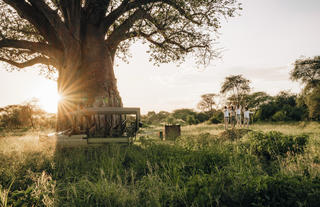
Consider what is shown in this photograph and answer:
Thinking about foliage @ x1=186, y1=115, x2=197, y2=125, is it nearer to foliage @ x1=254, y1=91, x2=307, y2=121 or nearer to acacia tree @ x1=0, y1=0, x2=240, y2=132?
foliage @ x1=254, y1=91, x2=307, y2=121

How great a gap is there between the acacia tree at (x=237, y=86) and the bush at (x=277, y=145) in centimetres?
3080

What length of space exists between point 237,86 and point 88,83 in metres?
31.6

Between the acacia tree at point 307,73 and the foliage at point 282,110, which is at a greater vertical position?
the acacia tree at point 307,73

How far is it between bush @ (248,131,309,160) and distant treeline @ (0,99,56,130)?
23835 millimetres

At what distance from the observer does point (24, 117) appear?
25.8 metres

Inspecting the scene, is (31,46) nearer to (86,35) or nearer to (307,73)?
(86,35)

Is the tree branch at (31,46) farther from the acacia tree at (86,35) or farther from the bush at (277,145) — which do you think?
the bush at (277,145)

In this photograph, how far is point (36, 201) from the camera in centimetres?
275

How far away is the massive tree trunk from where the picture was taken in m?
9.26

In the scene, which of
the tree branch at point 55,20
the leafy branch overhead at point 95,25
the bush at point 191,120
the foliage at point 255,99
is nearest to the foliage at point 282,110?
the foliage at point 255,99

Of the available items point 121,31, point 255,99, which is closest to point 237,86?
point 255,99

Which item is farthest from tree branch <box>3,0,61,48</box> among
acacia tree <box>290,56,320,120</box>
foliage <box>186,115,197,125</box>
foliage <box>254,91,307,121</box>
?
foliage <box>186,115,197,125</box>

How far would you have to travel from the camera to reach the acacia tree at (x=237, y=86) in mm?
35844

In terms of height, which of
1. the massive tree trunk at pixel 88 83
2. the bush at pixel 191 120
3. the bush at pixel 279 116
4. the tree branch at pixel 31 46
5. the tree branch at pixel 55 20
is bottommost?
the bush at pixel 191 120
